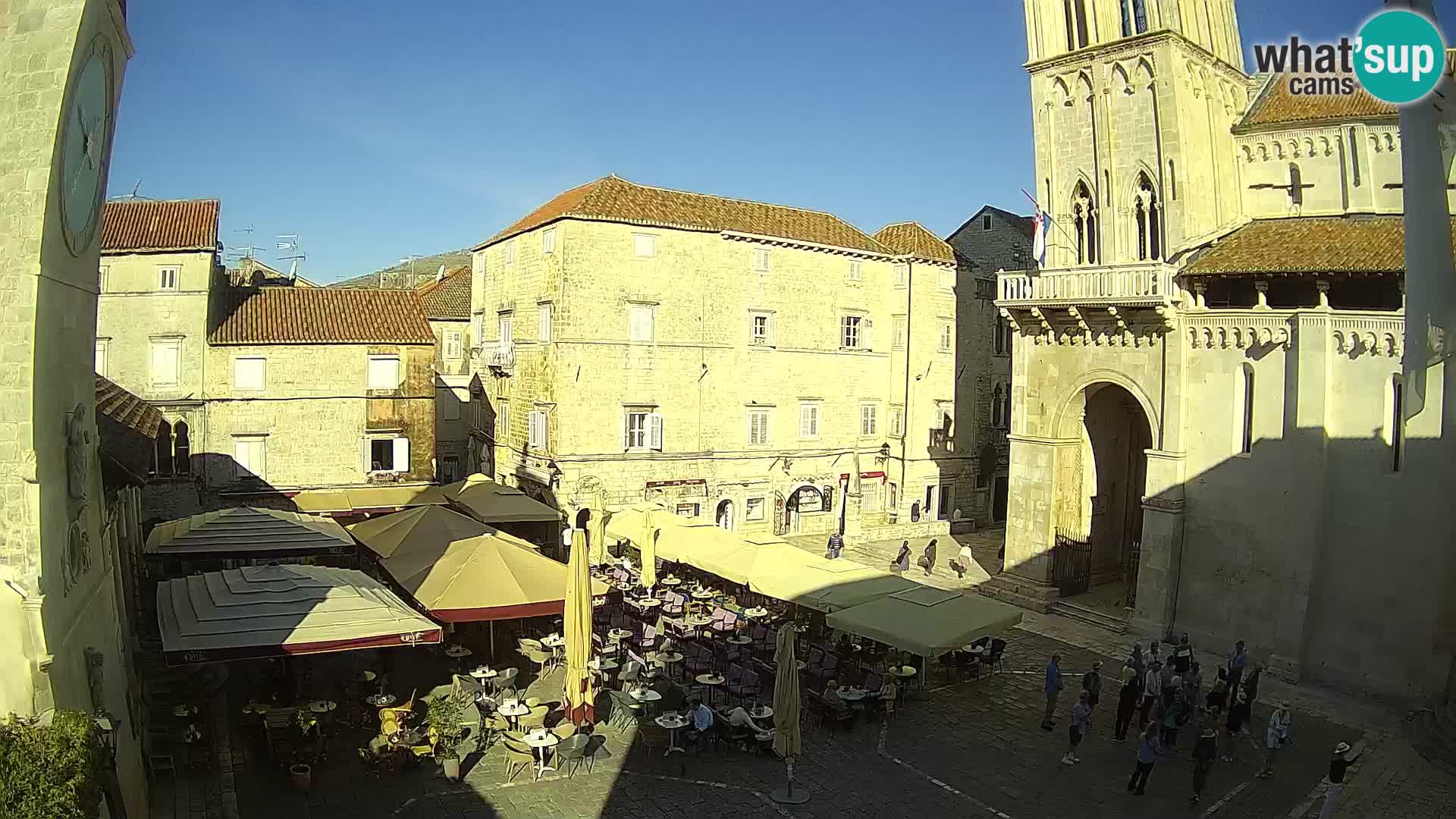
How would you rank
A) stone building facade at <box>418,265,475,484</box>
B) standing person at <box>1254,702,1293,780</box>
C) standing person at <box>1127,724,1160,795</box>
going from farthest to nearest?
stone building facade at <box>418,265,475,484</box> → standing person at <box>1254,702,1293,780</box> → standing person at <box>1127,724,1160,795</box>

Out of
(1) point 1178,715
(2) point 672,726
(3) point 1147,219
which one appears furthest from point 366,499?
(3) point 1147,219

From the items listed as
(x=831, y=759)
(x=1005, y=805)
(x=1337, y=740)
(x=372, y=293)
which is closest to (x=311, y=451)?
(x=372, y=293)

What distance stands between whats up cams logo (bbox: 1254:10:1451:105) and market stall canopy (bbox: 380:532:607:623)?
50.5ft

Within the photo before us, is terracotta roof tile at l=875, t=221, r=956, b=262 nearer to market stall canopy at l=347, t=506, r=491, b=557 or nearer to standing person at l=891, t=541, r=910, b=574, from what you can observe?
standing person at l=891, t=541, r=910, b=574

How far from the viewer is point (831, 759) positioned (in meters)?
15.7

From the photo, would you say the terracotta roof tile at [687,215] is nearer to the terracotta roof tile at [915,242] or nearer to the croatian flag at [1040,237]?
the terracotta roof tile at [915,242]

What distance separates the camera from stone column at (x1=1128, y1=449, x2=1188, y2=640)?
23.6 meters

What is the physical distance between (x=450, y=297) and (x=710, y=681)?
109 ft

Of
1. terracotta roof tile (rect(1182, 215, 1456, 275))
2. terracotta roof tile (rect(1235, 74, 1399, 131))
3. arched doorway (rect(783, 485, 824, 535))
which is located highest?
terracotta roof tile (rect(1235, 74, 1399, 131))

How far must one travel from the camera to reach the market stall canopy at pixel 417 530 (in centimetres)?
2031

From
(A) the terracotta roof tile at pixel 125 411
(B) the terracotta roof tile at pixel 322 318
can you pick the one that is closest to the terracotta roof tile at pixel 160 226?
(B) the terracotta roof tile at pixel 322 318

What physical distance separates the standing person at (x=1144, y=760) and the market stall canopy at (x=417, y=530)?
12.6 metres

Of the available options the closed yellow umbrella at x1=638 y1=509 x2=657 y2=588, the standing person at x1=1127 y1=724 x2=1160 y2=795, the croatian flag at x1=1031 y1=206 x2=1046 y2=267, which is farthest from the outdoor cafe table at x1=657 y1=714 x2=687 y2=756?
the croatian flag at x1=1031 y1=206 x2=1046 y2=267

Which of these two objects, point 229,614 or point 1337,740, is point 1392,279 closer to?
point 1337,740
